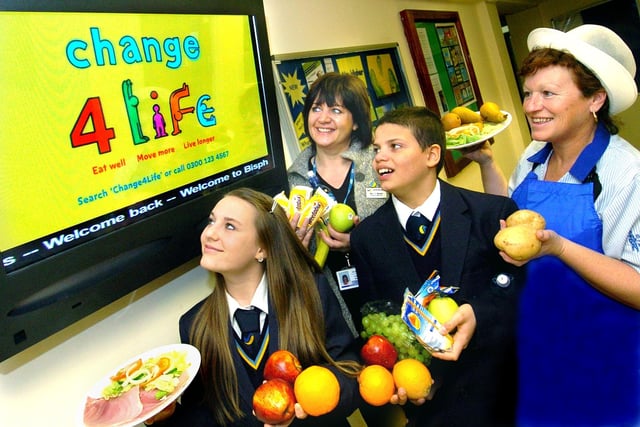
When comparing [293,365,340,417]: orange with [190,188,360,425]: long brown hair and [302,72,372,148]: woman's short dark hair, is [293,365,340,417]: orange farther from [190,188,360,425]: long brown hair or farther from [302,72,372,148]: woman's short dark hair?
[302,72,372,148]: woman's short dark hair

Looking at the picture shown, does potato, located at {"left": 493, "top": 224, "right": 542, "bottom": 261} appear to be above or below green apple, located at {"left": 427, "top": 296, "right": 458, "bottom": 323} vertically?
above

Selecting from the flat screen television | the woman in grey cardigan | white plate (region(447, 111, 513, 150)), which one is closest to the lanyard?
the woman in grey cardigan

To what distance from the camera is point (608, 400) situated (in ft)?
2.33

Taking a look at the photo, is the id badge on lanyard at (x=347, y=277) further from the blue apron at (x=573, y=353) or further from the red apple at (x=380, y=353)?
the blue apron at (x=573, y=353)

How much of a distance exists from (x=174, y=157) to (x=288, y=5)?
1.91ft

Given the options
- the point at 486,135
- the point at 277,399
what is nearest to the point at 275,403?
the point at 277,399

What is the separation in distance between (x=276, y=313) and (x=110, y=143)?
1.31ft

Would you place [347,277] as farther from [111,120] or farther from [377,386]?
[111,120]

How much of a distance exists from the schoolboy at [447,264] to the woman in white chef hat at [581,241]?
4 cm

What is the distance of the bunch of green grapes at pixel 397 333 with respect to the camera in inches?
26.8

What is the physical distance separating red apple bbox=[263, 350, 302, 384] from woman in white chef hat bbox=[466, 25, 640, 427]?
1.16 ft

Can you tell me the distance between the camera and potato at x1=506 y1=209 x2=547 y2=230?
0.69 metres

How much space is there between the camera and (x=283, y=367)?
69 centimetres

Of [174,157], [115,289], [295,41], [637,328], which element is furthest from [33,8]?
[637,328]
